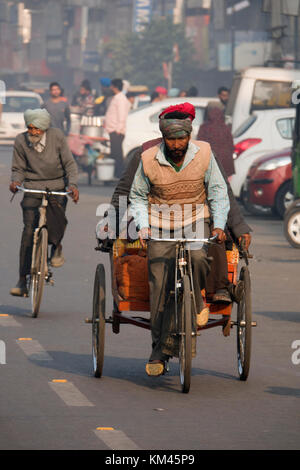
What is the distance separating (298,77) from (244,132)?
14.2 feet

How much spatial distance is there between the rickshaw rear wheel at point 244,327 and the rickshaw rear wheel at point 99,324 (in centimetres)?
85

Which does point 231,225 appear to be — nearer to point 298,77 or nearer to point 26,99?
point 298,77

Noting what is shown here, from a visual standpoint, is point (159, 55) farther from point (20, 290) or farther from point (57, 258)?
point (20, 290)

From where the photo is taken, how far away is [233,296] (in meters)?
8.55

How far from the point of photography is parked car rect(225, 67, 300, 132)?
25.9m

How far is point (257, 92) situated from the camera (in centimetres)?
2659

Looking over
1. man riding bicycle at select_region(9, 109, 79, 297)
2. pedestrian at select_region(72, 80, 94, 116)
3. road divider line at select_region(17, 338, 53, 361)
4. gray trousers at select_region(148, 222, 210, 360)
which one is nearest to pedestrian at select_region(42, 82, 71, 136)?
pedestrian at select_region(72, 80, 94, 116)

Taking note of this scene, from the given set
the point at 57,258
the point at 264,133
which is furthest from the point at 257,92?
the point at 57,258

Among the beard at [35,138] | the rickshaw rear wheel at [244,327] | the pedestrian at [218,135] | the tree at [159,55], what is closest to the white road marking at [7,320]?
the beard at [35,138]

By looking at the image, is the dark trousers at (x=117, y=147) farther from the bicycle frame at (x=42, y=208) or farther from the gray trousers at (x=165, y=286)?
the gray trousers at (x=165, y=286)

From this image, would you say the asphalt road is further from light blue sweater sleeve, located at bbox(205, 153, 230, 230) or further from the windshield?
the windshield

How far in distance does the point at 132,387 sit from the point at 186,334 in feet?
2.33

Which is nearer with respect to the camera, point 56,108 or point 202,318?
point 202,318

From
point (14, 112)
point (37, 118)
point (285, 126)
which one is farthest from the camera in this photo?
point (14, 112)
